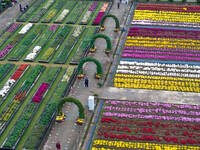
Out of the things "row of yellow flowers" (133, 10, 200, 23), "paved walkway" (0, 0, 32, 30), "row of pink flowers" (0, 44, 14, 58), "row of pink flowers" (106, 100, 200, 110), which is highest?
"row of yellow flowers" (133, 10, 200, 23)

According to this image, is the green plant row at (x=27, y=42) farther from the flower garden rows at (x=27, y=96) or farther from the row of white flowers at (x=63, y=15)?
the row of white flowers at (x=63, y=15)

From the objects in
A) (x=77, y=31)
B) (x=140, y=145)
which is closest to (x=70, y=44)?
(x=77, y=31)

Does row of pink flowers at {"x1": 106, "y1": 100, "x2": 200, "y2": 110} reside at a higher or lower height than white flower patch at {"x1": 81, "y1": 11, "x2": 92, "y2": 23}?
lower

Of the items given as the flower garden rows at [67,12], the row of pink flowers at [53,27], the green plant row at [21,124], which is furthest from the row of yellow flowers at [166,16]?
the green plant row at [21,124]

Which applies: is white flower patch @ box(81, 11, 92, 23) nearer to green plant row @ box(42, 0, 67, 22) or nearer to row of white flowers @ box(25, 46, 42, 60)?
green plant row @ box(42, 0, 67, 22)

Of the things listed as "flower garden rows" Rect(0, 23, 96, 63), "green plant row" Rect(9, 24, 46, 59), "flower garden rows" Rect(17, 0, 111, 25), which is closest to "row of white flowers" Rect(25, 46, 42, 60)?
"flower garden rows" Rect(0, 23, 96, 63)

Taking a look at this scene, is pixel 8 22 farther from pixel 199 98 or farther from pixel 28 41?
pixel 199 98

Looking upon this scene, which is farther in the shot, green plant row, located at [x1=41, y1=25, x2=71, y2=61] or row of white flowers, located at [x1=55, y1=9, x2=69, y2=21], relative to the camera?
row of white flowers, located at [x1=55, y1=9, x2=69, y2=21]
